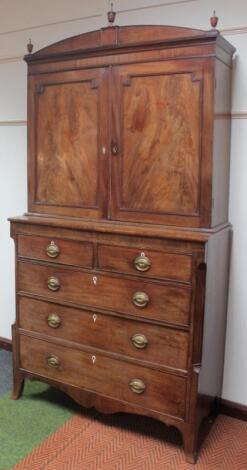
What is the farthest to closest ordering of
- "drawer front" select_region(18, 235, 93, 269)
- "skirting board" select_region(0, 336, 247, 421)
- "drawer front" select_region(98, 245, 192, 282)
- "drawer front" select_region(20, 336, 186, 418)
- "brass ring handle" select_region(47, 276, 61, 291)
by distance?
"skirting board" select_region(0, 336, 247, 421), "brass ring handle" select_region(47, 276, 61, 291), "drawer front" select_region(18, 235, 93, 269), "drawer front" select_region(20, 336, 186, 418), "drawer front" select_region(98, 245, 192, 282)

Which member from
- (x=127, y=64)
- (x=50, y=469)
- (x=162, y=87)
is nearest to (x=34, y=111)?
(x=127, y=64)

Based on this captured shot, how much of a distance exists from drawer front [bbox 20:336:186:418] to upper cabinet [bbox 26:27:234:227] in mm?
691

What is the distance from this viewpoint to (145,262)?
205 cm

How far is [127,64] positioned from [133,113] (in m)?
0.22

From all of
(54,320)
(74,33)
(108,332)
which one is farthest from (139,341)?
(74,33)

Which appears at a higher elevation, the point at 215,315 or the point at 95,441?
the point at 215,315

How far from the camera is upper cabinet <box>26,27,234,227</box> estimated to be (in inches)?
78.5

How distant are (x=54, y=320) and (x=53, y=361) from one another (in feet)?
0.73

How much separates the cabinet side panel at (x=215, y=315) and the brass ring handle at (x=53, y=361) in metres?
0.75

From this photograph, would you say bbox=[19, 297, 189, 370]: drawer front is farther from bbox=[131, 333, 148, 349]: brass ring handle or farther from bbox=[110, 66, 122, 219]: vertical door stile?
bbox=[110, 66, 122, 219]: vertical door stile

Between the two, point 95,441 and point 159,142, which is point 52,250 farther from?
point 95,441

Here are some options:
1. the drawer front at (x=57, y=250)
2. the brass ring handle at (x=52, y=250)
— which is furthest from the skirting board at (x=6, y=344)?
the brass ring handle at (x=52, y=250)

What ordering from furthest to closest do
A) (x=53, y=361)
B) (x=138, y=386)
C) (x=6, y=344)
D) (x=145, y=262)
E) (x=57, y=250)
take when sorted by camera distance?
(x=6, y=344), (x=53, y=361), (x=57, y=250), (x=138, y=386), (x=145, y=262)

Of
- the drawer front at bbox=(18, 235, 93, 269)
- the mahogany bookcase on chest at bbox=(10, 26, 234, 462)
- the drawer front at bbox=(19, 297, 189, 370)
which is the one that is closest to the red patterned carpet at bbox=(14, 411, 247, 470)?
the mahogany bookcase on chest at bbox=(10, 26, 234, 462)
